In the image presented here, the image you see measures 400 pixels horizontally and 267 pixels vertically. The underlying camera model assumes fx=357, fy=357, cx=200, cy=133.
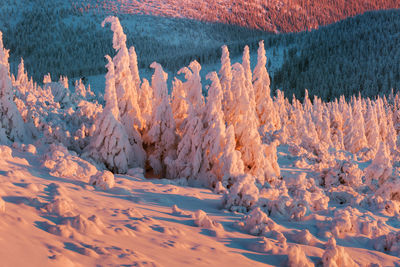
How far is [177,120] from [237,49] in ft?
504

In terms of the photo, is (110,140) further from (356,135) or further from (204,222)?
(356,135)

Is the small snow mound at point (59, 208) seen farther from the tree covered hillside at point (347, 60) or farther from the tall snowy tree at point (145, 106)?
the tree covered hillside at point (347, 60)

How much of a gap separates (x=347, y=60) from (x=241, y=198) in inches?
6112

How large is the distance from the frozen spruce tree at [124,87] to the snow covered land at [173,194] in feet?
0.19

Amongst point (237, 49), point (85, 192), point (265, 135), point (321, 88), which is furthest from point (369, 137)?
point (237, 49)

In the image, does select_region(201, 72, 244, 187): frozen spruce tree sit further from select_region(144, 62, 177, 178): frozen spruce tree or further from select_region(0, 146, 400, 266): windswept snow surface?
select_region(0, 146, 400, 266): windswept snow surface

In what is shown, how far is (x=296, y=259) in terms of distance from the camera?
555 cm

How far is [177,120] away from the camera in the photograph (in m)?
17.5

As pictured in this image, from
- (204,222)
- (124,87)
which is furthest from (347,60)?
(204,222)

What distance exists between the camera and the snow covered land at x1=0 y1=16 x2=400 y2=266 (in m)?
5.00

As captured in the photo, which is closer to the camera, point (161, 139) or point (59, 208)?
point (59, 208)

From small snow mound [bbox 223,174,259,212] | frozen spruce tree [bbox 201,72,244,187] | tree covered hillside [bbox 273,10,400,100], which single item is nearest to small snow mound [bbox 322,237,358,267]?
small snow mound [bbox 223,174,259,212]

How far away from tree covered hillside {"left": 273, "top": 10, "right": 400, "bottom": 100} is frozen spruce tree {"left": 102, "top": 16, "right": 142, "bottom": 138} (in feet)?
364

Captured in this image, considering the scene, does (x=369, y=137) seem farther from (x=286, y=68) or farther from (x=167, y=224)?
(x=286, y=68)
